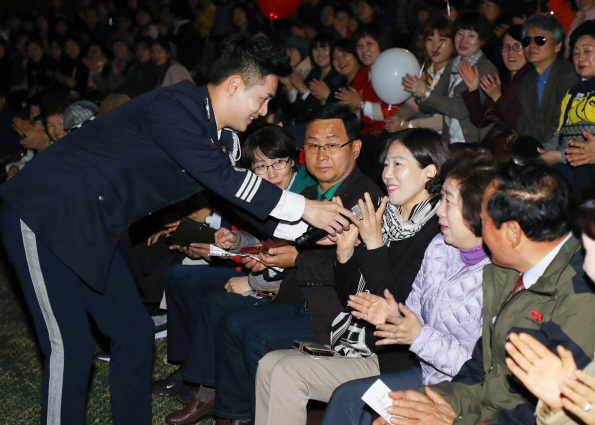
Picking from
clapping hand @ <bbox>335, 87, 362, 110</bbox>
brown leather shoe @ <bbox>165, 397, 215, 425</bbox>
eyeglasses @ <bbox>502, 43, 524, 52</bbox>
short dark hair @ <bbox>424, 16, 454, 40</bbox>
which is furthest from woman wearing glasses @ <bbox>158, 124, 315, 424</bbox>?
short dark hair @ <bbox>424, 16, 454, 40</bbox>

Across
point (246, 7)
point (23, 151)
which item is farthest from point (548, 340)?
point (246, 7)

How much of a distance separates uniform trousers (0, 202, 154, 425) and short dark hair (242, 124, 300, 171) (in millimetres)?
1157

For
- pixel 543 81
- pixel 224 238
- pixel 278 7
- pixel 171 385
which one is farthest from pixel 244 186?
pixel 278 7

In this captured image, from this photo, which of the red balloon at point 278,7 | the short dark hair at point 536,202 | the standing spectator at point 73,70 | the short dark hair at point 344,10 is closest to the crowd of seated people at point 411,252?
the short dark hair at point 536,202

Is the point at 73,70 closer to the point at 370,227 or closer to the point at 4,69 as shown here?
the point at 4,69

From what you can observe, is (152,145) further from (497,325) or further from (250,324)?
(497,325)

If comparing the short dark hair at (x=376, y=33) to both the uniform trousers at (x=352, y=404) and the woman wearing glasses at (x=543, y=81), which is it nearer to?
the woman wearing glasses at (x=543, y=81)

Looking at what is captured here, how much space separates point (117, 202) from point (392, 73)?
2964mm

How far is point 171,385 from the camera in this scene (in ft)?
12.5

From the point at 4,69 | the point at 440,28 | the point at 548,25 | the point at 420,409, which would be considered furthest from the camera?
the point at 4,69

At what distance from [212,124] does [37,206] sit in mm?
789

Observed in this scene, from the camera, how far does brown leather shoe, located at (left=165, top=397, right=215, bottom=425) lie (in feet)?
11.2

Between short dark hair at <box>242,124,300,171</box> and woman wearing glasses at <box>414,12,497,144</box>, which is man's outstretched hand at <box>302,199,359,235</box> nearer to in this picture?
short dark hair at <box>242,124,300,171</box>

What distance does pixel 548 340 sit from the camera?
191cm
